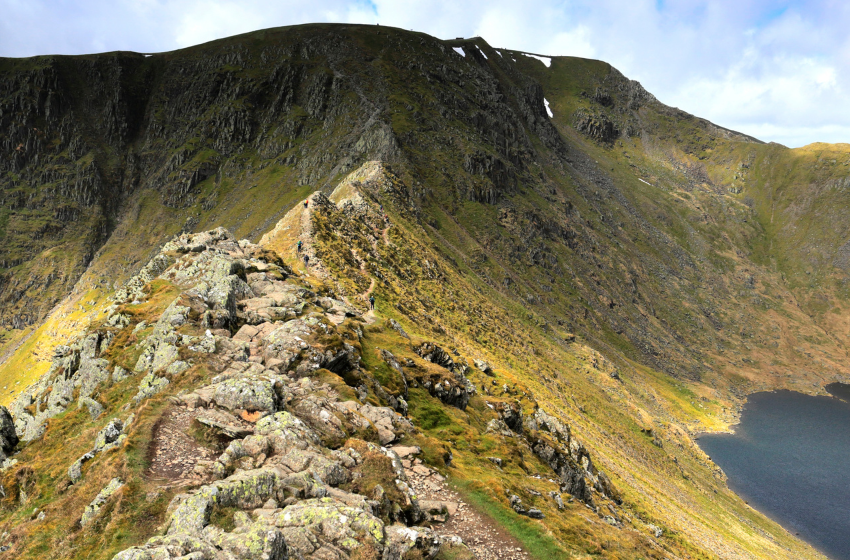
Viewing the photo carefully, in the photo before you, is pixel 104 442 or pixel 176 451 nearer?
pixel 176 451

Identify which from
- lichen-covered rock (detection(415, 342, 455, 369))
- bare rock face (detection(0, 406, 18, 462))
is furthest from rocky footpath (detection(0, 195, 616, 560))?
lichen-covered rock (detection(415, 342, 455, 369))

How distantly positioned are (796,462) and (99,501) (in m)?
153

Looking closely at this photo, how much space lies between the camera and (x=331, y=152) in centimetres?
16688

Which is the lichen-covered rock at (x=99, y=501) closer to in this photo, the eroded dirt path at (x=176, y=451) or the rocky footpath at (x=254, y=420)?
the rocky footpath at (x=254, y=420)

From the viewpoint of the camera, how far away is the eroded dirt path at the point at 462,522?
19281 mm

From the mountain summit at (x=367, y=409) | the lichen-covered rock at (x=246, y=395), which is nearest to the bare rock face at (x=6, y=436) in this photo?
the mountain summit at (x=367, y=409)

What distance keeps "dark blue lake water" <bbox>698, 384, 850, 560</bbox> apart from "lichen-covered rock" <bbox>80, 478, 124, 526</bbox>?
371 ft

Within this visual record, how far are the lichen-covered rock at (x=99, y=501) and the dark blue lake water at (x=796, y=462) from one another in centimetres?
11319

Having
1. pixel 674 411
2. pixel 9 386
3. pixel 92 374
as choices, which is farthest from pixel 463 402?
pixel 9 386

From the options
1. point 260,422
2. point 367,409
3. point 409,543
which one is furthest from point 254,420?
point 409,543

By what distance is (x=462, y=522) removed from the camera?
803 inches

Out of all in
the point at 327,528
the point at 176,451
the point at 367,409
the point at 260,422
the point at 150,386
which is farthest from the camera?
the point at 367,409

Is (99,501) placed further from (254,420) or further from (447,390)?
(447,390)

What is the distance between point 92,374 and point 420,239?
82200 mm
